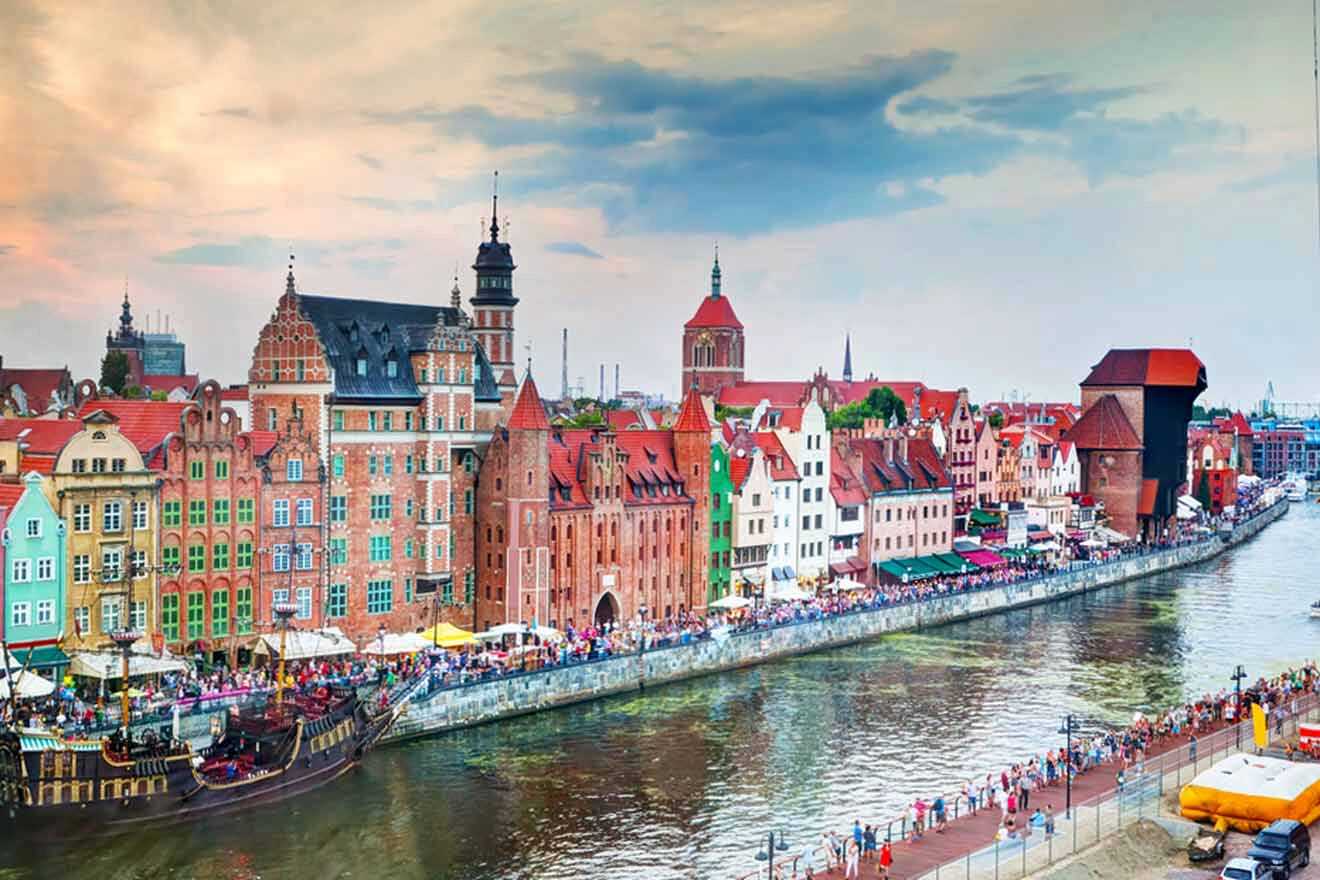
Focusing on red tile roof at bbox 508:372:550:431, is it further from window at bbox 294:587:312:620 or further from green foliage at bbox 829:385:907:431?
green foliage at bbox 829:385:907:431

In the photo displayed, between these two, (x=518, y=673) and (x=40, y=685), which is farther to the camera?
(x=518, y=673)

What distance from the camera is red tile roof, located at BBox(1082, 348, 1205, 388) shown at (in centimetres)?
17700

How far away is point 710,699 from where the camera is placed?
88000 mm

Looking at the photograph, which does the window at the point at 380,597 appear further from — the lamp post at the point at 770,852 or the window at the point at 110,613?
the lamp post at the point at 770,852

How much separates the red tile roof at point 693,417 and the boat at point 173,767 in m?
40.6

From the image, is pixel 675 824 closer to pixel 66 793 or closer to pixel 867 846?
pixel 867 846

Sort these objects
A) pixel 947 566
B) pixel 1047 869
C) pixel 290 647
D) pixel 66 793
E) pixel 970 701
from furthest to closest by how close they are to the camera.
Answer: pixel 947 566, pixel 970 701, pixel 290 647, pixel 66 793, pixel 1047 869

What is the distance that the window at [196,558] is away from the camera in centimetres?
7931

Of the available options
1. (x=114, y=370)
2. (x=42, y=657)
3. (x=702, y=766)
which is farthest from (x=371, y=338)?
(x=114, y=370)

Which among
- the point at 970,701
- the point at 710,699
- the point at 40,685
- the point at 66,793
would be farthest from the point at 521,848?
the point at 970,701

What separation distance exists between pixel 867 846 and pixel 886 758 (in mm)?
19516

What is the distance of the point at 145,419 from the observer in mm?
80688

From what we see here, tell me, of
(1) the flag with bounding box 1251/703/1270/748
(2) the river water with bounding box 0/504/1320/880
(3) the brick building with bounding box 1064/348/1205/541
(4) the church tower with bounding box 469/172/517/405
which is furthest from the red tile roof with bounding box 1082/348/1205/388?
(1) the flag with bounding box 1251/703/1270/748

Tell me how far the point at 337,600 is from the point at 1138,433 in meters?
114
